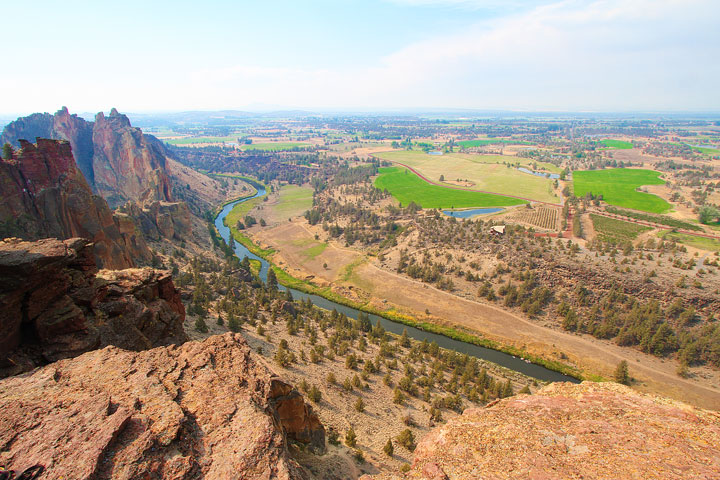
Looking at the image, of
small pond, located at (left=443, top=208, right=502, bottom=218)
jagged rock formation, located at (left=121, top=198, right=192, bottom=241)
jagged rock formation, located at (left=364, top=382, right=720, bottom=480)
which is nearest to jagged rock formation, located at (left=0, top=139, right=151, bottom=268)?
jagged rock formation, located at (left=121, top=198, right=192, bottom=241)

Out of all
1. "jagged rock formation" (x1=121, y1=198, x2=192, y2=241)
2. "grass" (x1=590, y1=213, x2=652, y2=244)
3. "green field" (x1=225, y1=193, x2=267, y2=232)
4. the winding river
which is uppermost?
"jagged rock formation" (x1=121, y1=198, x2=192, y2=241)

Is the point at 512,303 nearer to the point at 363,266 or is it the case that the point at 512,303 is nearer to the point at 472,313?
the point at 472,313

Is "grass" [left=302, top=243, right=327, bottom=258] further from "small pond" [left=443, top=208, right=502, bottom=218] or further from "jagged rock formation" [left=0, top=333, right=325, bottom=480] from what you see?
"jagged rock formation" [left=0, top=333, right=325, bottom=480]

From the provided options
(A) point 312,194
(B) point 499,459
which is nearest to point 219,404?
(B) point 499,459

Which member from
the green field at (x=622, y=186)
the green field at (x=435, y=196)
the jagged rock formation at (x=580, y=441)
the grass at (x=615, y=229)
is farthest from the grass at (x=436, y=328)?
the green field at (x=622, y=186)

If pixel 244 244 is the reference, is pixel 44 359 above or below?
above

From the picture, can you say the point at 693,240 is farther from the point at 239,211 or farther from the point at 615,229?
the point at 239,211

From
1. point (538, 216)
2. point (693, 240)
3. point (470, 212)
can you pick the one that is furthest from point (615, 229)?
point (470, 212)
